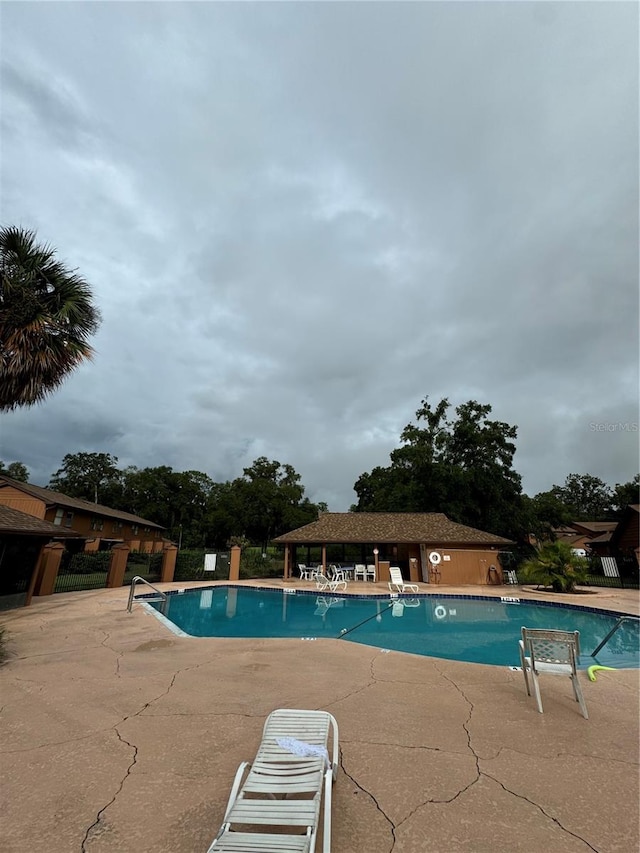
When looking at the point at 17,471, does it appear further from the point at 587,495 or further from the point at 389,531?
the point at 587,495

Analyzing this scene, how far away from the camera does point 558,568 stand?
57.3 feet

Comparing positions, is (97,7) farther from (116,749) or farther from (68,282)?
(116,749)

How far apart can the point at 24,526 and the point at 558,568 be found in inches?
844

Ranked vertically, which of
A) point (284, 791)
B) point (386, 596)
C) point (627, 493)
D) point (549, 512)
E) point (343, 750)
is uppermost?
point (627, 493)

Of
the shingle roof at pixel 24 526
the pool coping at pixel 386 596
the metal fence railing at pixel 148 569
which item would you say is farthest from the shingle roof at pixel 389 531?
the shingle roof at pixel 24 526

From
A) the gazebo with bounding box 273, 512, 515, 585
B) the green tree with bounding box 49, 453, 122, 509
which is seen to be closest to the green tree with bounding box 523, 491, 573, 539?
the gazebo with bounding box 273, 512, 515, 585

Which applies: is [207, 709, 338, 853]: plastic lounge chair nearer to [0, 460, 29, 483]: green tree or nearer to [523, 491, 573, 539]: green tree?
[523, 491, 573, 539]: green tree

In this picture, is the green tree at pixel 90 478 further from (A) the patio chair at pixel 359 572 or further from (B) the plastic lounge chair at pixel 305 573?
(A) the patio chair at pixel 359 572

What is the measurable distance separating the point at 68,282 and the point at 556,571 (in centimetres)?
2282

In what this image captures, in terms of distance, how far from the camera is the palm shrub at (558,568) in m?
17.3

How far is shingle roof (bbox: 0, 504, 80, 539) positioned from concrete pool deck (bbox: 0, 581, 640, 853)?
16.9 ft

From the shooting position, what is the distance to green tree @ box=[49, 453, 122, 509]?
52219mm

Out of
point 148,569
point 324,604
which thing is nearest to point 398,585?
point 324,604

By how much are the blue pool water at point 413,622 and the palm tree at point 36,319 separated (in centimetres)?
847
